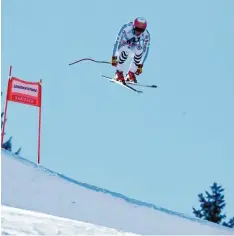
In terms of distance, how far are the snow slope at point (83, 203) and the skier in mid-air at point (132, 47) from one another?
285 cm

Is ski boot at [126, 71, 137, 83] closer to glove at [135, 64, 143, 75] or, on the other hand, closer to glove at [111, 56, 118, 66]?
glove at [135, 64, 143, 75]

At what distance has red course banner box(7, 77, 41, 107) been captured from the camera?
9836 mm

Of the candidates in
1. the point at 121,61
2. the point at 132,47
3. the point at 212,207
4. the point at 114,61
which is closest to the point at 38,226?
the point at 114,61

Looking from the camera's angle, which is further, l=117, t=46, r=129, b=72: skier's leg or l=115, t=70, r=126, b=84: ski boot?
l=115, t=70, r=126, b=84: ski boot

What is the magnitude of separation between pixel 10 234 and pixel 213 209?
81.9 ft

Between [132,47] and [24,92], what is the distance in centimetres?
214

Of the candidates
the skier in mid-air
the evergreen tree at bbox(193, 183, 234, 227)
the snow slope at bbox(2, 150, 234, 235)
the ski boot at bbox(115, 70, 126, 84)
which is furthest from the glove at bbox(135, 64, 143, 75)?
the evergreen tree at bbox(193, 183, 234, 227)

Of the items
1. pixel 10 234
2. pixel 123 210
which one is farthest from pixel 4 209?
pixel 123 210

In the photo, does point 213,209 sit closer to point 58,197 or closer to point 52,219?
point 58,197

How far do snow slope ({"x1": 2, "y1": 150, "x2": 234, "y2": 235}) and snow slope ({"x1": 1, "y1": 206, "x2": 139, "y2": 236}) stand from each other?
143 centimetres

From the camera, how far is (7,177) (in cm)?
779

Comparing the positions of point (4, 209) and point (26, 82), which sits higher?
point (26, 82)

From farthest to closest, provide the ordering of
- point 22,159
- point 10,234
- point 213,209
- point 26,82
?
point 213,209 < point 26,82 < point 22,159 < point 10,234

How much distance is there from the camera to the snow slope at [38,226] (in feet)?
15.6
